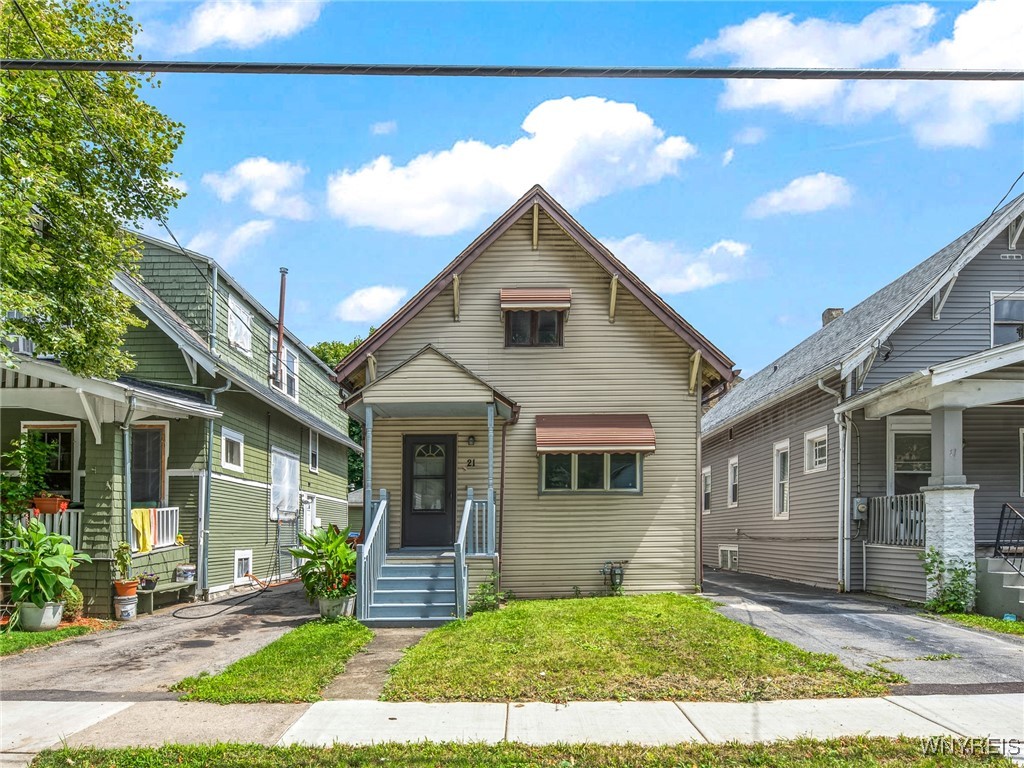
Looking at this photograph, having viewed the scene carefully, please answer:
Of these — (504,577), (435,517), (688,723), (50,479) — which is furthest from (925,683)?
(50,479)

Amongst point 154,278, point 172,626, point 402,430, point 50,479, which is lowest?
point 172,626

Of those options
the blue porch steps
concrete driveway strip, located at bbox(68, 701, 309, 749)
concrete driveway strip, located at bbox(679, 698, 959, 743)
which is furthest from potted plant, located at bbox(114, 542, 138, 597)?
concrete driveway strip, located at bbox(679, 698, 959, 743)

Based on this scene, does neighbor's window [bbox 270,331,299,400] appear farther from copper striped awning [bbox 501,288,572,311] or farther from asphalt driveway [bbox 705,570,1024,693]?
asphalt driveway [bbox 705,570,1024,693]

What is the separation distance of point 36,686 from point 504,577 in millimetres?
7834

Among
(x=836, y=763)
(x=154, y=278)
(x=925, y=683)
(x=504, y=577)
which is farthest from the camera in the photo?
(x=154, y=278)

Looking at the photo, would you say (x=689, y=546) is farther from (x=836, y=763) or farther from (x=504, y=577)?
(x=836, y=763)

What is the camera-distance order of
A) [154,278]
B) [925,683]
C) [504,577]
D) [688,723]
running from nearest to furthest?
1. [688,723]
2. [925,683]
3. [504,577]
4. [154,278]

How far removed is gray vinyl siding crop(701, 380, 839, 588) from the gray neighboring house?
2.2 inches

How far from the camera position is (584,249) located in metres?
15.8

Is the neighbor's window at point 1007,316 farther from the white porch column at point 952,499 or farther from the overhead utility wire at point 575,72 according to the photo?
the overhead utility wire at point 575,72

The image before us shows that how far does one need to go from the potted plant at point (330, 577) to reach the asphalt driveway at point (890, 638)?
543 cm

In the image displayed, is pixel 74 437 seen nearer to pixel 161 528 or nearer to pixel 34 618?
pixel 161 528

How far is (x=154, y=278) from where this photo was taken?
1805cm

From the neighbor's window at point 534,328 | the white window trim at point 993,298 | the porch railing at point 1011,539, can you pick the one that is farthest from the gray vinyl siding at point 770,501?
the neighbor's window at point 534,328
